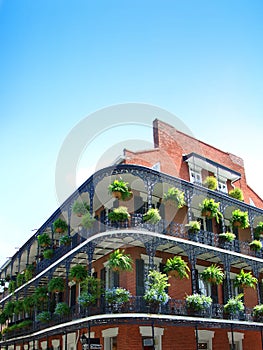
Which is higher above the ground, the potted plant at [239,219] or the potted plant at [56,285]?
the potted plant at [239,219]

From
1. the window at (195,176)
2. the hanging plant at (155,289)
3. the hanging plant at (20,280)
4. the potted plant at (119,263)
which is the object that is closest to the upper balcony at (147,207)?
the potted plant at (119,263)

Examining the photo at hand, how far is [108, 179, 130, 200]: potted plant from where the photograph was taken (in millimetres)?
15281

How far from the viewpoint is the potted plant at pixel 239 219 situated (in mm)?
18531

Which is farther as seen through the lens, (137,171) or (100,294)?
(137,171)

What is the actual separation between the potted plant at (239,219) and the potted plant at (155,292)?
18.0 ft

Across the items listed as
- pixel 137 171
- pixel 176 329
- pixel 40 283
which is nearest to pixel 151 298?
pixel 176 329

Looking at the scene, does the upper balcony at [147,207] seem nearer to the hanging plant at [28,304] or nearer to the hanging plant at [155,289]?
the hanging plant at [28,304]

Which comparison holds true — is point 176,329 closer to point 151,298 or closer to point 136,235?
point 151,298

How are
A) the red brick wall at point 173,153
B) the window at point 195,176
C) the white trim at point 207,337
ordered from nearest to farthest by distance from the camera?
the white trim at point 207,337, the red brick wall at point 173,153, the window at point 195,176

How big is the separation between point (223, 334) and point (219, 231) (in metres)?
4.59

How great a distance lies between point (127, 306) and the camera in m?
14.1

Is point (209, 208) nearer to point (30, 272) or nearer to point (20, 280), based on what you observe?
point (30, 272)

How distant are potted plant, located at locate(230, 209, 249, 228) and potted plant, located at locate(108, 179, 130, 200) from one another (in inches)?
225

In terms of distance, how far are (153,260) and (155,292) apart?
1.33m
